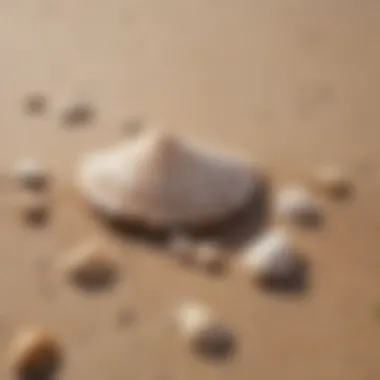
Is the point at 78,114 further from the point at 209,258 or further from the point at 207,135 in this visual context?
the point at 209,258

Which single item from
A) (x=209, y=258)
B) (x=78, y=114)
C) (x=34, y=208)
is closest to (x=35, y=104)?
(x=78, y=114)

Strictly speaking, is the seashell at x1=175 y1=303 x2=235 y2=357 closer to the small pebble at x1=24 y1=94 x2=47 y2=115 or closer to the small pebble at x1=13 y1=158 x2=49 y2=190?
the small pebble at x1=13 y1=158 x2=49 y2=190

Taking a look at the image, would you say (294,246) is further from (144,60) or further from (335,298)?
(144,60)

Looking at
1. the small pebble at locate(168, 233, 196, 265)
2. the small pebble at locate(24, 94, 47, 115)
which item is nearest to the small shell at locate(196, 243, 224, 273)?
the small pebble at locate(168, 233, 196, 265)

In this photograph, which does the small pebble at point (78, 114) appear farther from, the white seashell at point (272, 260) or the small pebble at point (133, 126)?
the white seashell at point (272, 260)

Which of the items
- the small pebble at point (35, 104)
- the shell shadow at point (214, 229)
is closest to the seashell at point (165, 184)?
the shell shadow at point (214, 229)

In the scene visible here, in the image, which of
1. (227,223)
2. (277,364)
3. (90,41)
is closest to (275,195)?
(227,223)
